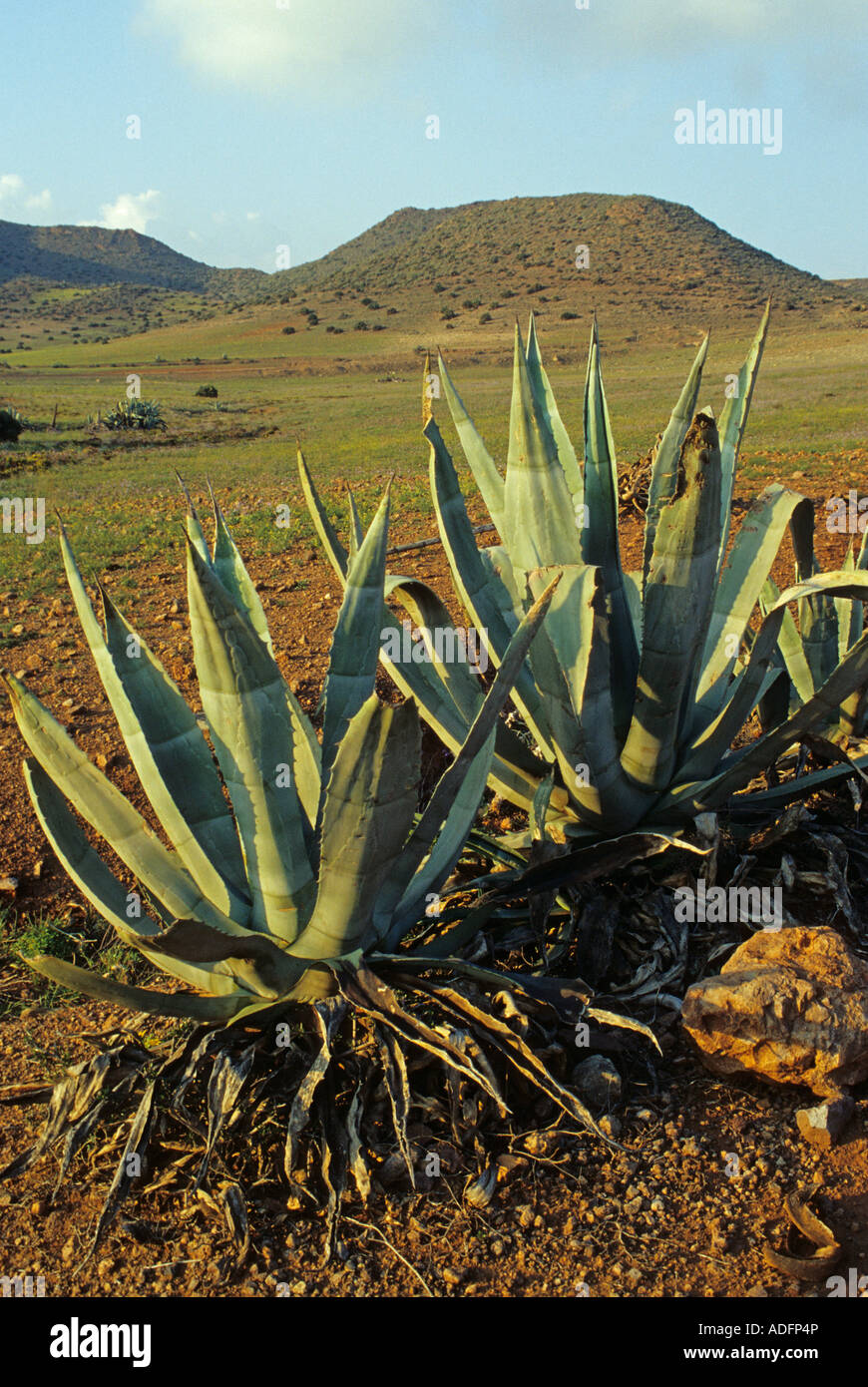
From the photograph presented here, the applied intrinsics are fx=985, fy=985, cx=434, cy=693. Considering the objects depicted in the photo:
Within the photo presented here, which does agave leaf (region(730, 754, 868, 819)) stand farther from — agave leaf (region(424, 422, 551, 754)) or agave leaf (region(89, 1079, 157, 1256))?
agave leaf (region(89, 1079, 157, 1256))

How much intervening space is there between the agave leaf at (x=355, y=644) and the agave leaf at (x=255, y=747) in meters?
0.22

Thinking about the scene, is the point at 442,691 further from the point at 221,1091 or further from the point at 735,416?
the point at 221,1091

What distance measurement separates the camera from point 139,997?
2.20 meters

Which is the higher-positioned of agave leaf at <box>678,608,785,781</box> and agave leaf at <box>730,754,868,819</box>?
agave leaf at <box>678,608,785,781</box>

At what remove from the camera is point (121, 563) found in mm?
8992

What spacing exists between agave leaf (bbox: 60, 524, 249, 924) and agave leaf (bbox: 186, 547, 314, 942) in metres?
0.11

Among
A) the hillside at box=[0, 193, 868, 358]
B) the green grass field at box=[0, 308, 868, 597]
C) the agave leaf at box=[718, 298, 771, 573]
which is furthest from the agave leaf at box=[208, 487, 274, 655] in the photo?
the hillside at box=[0, 193, 868, 358]

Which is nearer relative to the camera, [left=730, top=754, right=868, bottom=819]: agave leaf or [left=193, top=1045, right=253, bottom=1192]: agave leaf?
[left=193, top=1045, right=253, bottom=1192]: agave leaf

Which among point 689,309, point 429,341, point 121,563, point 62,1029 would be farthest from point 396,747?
point 689,309

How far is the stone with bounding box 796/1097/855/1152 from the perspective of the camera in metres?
2.22

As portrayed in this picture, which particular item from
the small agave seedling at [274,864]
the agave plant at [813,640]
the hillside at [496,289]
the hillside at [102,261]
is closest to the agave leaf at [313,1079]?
the small agave seedling at [274,864]

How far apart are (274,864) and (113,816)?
0.41 m

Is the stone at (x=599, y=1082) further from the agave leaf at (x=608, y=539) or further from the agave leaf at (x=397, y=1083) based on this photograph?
Result: the agave leaf at (x=608, y=539)

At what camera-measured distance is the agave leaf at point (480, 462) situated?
3035mm
